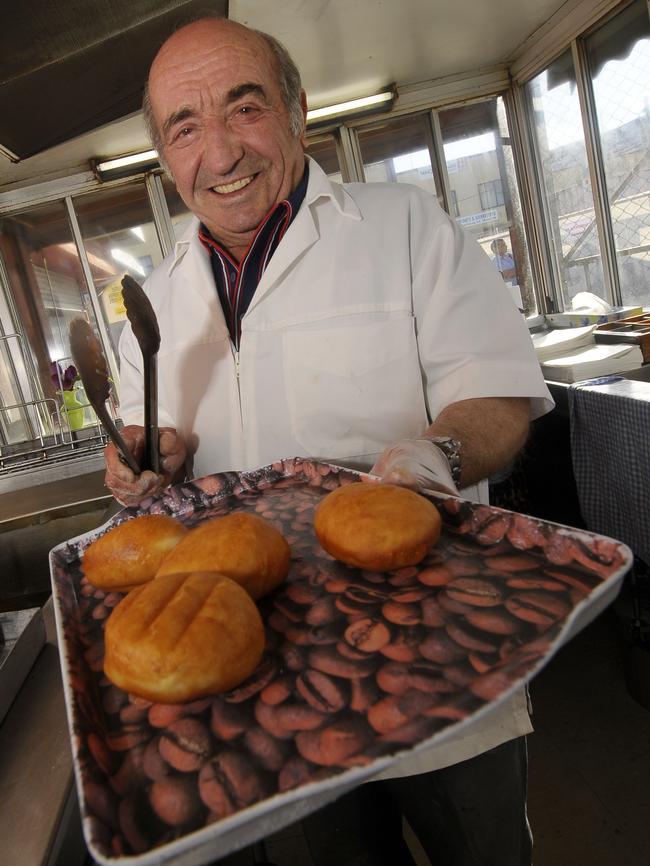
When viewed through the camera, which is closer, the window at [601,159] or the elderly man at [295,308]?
the elderly man at [295,308]

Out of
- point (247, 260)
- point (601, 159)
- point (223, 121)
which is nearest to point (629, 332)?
point (601, 159)

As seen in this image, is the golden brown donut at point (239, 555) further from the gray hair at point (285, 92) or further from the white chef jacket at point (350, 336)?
the gray hair at point (285, 92)

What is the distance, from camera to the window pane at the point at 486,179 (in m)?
4.64

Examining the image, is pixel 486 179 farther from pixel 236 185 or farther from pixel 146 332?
pixel 146 332

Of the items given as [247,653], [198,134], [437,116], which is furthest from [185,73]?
[437,116]

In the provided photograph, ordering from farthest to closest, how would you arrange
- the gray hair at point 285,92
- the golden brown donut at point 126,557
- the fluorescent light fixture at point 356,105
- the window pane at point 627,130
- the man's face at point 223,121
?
the fluorescent light fixture at point 356,105 → the window pane at point 627,130 → the gray hair at point 285,92 → the man's face at point 223,121 → the golden brown donut at point 126,557

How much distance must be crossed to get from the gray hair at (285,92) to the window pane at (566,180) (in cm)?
307

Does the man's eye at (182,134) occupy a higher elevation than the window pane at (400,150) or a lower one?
lower

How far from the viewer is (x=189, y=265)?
149 cm

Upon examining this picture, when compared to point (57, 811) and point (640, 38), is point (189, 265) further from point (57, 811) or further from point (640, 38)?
point (640, 38)

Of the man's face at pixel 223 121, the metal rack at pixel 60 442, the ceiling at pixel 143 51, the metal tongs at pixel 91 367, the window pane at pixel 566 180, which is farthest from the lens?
the window pane at pixel 566 180

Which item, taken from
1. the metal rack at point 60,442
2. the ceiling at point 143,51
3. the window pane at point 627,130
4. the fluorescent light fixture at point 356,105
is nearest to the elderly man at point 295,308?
the ceiling at point 143,51

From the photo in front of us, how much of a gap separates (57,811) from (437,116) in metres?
4.94

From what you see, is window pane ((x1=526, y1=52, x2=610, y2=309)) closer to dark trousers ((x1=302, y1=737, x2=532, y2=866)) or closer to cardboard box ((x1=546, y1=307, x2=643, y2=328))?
cardboard box ((x1=546, y1=307, x2=643, y2=328))
